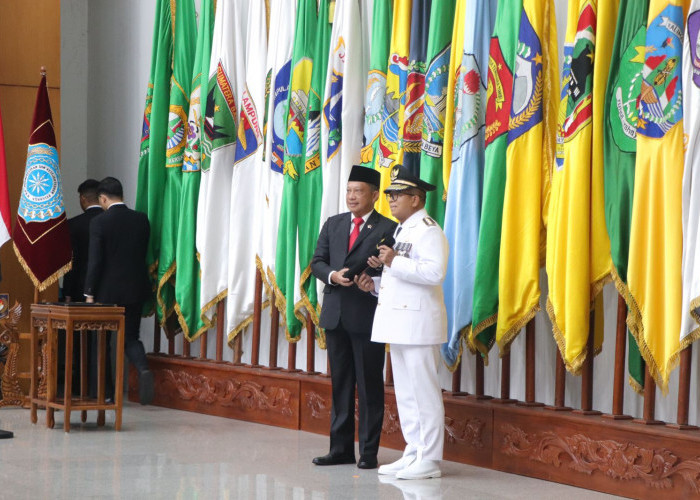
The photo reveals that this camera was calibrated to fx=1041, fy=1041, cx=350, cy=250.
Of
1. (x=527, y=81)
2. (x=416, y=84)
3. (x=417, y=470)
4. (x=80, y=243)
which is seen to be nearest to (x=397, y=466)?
(x=417, y=470)

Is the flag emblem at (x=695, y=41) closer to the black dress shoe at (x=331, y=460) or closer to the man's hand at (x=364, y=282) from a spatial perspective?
the man's hand at (x=364, y=282)

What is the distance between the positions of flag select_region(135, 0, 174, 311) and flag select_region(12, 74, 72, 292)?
1.95 feet

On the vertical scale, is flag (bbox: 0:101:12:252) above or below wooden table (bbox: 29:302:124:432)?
above

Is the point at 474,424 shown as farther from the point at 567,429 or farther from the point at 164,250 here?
the point at 164,250

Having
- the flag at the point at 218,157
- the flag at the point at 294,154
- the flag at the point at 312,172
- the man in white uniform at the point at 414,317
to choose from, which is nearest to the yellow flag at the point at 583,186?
the man in white uniform at the point at 414,317

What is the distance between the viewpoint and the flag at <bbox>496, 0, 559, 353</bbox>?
5016 mm

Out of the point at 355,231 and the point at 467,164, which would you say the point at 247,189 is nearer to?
the point at 355,231

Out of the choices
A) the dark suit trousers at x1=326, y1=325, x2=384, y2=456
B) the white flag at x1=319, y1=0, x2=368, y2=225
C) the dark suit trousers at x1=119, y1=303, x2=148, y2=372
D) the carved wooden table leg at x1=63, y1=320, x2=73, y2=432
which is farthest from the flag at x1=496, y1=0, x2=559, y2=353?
the dark suit trousers at x1=119, y1=303, x2=148, y2=372

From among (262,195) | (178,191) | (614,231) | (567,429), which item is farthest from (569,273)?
(178,191)

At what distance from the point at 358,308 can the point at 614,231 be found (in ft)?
4.10

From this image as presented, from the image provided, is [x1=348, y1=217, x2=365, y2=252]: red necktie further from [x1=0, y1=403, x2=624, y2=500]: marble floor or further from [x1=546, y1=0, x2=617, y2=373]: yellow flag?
[x1=0, y1=403, x2=624, y2=500]: marble floor

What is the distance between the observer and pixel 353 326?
4988 millimetres

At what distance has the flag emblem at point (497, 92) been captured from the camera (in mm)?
5133

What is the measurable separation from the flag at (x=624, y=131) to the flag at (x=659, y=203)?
0.22 feet
